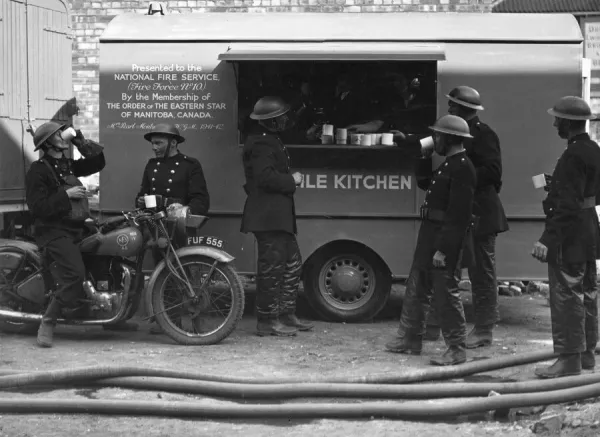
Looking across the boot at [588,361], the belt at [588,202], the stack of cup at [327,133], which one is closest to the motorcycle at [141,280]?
the stack of cup at [327,133]

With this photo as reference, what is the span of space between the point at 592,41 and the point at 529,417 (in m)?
7.89

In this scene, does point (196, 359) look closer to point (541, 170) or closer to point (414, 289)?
point (414, 289)

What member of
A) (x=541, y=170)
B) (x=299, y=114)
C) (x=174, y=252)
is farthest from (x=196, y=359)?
(x=541, y=170)

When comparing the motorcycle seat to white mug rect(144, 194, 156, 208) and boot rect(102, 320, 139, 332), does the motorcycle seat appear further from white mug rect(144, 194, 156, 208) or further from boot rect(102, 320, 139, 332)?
boot rect(102, 320, 139, 332)

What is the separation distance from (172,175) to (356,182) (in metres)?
1.66

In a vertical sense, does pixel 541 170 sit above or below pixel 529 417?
above

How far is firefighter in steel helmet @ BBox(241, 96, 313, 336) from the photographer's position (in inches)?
346

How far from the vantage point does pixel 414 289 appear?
8141mm

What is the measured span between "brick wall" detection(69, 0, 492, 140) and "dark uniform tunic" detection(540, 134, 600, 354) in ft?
21.7

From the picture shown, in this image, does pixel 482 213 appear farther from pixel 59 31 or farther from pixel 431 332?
pixel 59 31

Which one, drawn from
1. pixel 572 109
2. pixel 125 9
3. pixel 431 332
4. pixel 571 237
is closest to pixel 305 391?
pixel 571 237

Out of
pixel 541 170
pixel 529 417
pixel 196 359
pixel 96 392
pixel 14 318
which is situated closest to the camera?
pixel 529 417

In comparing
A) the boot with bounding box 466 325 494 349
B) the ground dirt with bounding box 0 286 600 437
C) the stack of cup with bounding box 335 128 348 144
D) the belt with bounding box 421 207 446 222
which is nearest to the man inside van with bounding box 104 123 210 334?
the ground dirt with bounding box 0 286 600 437

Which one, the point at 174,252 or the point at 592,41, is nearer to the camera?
the point at 174,252
